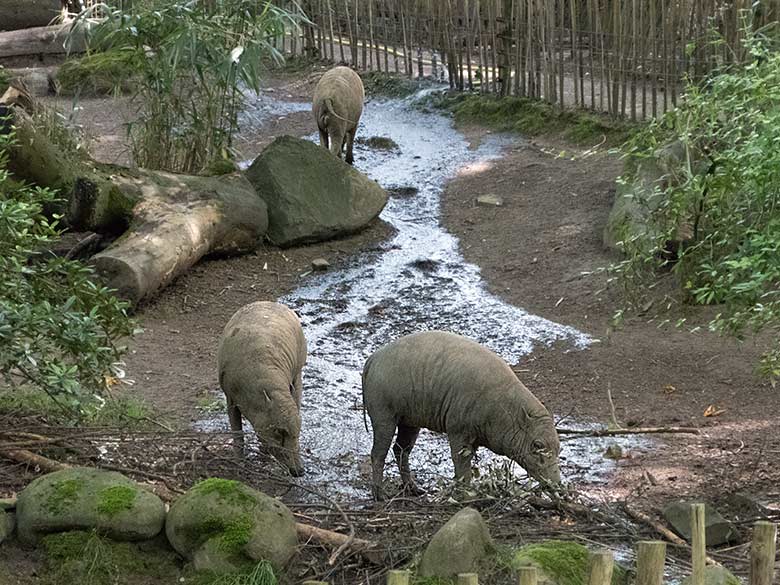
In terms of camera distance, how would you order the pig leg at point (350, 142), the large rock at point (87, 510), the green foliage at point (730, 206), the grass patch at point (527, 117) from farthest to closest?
the pig leg at point (350, 142)
the grass patch at point (527, 117)
the green foliage at point (730, 206)
the large rock at point (87, 510)

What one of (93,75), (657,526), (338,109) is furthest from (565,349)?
(93,75)

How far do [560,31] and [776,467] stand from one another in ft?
27.5

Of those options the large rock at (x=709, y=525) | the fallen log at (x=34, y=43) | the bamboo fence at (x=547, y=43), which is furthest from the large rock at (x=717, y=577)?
the fallen log at (x=34, y=43)

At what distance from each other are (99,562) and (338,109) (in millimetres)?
8766

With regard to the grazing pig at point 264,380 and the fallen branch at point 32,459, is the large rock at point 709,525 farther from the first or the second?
the fallen branch at point 32,459

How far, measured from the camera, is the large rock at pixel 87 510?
17.6 ft

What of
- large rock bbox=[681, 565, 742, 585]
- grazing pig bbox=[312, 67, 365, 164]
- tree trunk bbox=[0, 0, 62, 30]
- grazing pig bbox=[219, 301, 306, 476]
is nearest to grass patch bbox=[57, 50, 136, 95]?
grazing pig bbox=[312, 67, 365, 164]

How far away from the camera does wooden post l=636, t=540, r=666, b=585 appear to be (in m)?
3.94

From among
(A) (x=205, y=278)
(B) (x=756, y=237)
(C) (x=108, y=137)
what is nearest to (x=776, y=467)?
(B) (x=756, y=237)

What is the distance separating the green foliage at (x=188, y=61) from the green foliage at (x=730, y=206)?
12.8ft

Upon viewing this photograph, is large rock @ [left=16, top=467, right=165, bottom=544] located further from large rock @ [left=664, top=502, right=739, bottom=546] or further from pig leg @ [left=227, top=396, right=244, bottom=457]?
large rock @ [left=664, top=502, right=739, bottom=546]

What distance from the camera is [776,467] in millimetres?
6754

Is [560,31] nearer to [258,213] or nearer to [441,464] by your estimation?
[258,213]

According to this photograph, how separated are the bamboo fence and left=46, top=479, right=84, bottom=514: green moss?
7307 mm
